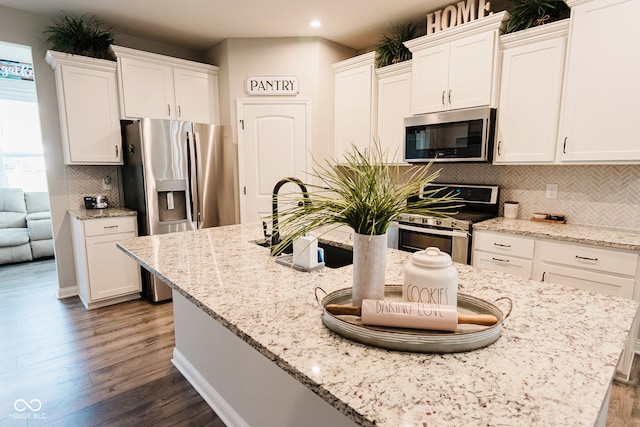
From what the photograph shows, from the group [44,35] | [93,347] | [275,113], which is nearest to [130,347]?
[93,347]

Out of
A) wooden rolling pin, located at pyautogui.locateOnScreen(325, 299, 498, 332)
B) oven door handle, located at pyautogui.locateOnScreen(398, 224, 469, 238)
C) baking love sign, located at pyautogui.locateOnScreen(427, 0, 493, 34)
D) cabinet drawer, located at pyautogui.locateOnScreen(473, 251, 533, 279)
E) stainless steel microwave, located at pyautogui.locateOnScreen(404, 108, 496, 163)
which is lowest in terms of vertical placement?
cabinet drawer, located at pyautogui.locateOnScreen(473, 251, 533, 279)

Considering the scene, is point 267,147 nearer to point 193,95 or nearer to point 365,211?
point 193,95

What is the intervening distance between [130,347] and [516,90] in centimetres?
352

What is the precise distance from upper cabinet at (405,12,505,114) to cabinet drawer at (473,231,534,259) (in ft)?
3.51

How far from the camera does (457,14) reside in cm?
294

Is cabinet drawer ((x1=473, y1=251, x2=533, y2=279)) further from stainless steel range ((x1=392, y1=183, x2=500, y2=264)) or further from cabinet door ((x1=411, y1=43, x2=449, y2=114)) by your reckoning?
cabinet door ((x1=411, y1=43, x2=449, y2=114))

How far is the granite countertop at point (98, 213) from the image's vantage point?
3.13 metres

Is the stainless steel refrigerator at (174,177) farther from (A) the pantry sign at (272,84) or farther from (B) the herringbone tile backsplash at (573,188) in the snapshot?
(B) the herringbone tile backsplash at (573,188)

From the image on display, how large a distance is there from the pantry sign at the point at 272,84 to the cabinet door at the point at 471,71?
1.70 meters

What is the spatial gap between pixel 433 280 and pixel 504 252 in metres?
1.98

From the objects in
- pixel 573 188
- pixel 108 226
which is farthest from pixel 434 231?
pixel 108 226

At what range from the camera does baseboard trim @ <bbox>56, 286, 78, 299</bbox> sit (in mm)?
3477

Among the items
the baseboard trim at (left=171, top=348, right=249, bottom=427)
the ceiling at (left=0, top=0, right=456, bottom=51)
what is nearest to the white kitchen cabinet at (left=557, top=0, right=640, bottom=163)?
the ceiling at (left=0, top=0, right=456, bottom=51)

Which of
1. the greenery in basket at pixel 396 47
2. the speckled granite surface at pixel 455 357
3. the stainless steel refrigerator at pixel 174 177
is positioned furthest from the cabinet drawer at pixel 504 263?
the stainless steel refrigerator at pixel 174 177
